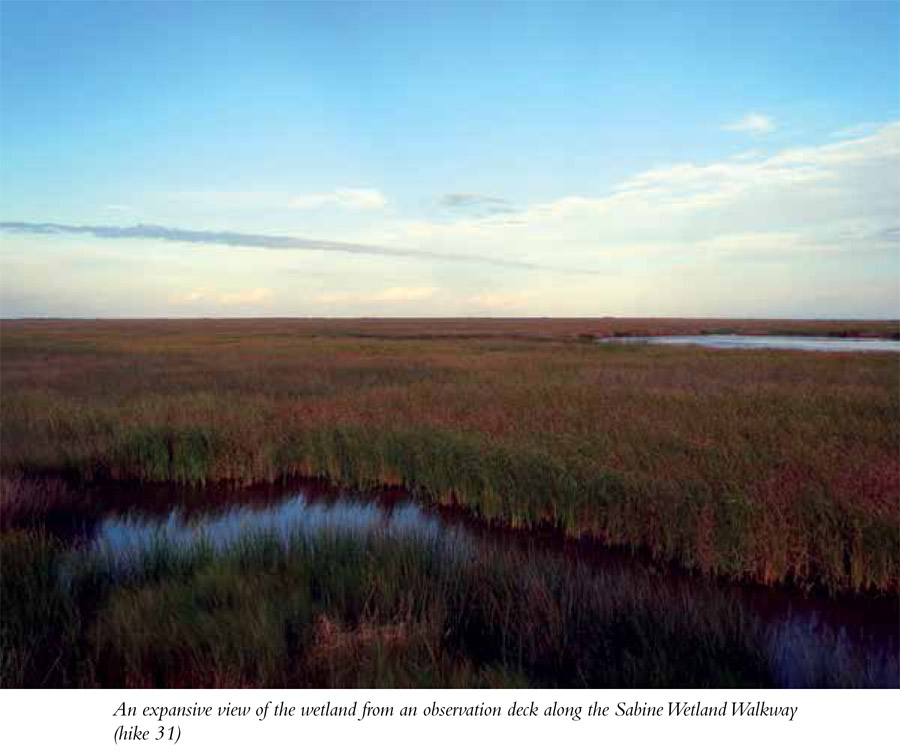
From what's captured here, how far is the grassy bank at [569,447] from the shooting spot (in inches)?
243

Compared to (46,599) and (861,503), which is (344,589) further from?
(861,503)

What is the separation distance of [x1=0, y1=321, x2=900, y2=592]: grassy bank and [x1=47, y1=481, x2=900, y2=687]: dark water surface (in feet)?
1.15

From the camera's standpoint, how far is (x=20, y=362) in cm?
2112

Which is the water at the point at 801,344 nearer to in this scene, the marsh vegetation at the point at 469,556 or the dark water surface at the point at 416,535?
the marsh vegetation at the point at 469,556

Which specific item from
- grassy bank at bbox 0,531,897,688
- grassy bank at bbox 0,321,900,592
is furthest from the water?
grassy bank at bbox 0,531,897,688

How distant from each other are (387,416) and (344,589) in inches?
283

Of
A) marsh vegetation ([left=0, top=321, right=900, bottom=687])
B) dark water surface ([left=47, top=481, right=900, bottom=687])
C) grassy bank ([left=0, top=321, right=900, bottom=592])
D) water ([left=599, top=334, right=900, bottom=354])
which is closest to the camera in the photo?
marsh vegetation ([left=0, top=321, right=900, bottom=687])

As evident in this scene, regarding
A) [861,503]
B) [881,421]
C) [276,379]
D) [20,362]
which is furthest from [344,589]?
[20,362]

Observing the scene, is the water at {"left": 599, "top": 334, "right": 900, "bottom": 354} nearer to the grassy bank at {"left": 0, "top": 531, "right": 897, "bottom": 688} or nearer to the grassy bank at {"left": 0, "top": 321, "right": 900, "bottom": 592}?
the grassy bank at {"left": 0, "top": 321, "right": 900, "bottom": 592}

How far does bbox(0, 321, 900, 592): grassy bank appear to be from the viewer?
6.16 m

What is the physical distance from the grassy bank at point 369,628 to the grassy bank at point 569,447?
1296 mm

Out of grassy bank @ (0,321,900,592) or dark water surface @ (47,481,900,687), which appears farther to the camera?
grassy bank @ (0,321,900,592)

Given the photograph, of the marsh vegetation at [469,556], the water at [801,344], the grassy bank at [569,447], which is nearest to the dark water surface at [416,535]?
the marsh vegetation at [469,556]

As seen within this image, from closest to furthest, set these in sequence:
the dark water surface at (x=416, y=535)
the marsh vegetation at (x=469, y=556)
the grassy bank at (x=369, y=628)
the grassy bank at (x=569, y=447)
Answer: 1. the grassy bank at (x=369, y=628)
2. the marsh vegetation at (x=469, y=556)
3. the dark water surface at (x=416, y=535)
4. the grassy bank at (x=569, y=447)
